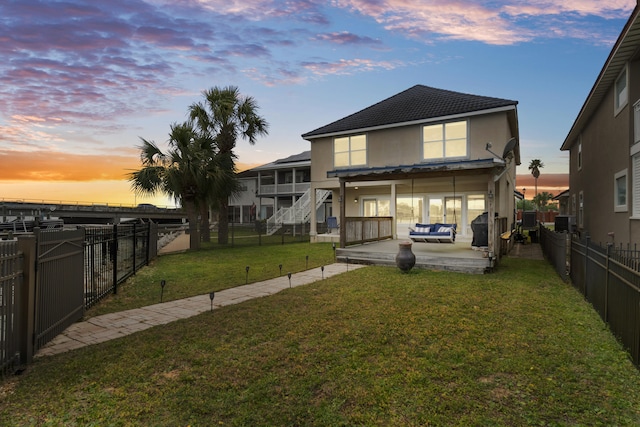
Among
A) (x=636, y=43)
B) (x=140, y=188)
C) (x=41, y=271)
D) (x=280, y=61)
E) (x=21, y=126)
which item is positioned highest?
(x=280, y=61)

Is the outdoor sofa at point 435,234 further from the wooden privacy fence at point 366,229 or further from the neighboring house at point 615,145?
the neighboring house at point 615,145

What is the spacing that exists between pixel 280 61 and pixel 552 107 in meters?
16.0

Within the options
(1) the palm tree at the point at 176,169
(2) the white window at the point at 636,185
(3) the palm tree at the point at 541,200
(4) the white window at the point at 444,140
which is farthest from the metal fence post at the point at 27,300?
(3) the palm tree at the point at 541,200

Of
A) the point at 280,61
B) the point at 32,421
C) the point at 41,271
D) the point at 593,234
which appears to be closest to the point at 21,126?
the point at 280,61

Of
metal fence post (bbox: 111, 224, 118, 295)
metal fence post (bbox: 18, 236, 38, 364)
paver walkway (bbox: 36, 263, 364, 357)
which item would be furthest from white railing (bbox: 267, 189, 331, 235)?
metal fence post (bbox: 18, 236, 38, 364)

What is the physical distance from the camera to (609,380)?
3594mm

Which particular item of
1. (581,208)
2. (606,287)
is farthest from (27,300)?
(581,208)

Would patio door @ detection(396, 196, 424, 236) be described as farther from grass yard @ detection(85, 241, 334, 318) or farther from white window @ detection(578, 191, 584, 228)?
white window @ detection(578, 191, 584, 228)

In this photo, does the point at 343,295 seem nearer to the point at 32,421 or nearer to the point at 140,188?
the point at 32,421

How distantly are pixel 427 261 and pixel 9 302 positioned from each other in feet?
31.9

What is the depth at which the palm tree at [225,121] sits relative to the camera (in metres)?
19.5

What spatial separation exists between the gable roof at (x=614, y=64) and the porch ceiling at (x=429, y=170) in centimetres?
426

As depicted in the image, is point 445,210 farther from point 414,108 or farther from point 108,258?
point 108,258

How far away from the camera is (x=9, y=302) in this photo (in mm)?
3814
